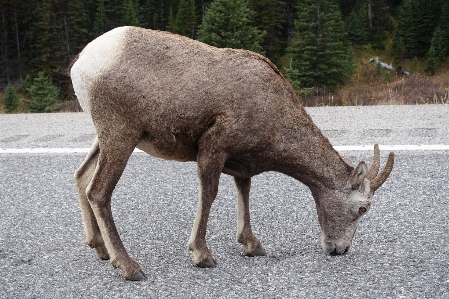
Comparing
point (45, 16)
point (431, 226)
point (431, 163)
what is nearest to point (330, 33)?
point (45, 16)

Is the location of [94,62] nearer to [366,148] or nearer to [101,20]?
[366,148]

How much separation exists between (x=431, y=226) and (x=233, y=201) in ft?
6.69

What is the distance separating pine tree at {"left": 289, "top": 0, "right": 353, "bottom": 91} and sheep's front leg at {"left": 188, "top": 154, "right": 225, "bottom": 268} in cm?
2390

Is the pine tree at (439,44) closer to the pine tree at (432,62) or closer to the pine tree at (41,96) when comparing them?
the pine tree at (432,62)

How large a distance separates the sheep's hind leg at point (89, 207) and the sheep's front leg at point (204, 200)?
0.76 metres

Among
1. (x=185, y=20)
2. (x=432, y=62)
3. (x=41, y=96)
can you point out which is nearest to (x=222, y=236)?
(x=41, y=96)

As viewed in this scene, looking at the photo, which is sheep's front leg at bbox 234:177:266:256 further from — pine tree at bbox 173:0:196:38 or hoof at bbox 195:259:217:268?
pine tree at bbox 173:0:196:38

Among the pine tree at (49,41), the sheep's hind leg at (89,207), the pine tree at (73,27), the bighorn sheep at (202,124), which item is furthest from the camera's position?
the pine tree at (73,27)

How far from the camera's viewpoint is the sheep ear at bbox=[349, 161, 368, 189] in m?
3.74

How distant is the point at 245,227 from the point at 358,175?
3.36ft

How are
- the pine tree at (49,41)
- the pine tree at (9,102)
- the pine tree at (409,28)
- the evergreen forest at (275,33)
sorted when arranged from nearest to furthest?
the pine tree at (9,102) < the evergreen forest at (275,33) < the pine tree at (49,41) < the pine tree at (409,28)

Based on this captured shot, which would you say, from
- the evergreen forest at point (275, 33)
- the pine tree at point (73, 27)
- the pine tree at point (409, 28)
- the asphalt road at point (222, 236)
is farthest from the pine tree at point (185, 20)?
the asphalt road at point (222, 236)

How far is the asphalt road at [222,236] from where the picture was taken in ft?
11.8

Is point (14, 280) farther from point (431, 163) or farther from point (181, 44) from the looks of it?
point (431, 163)
